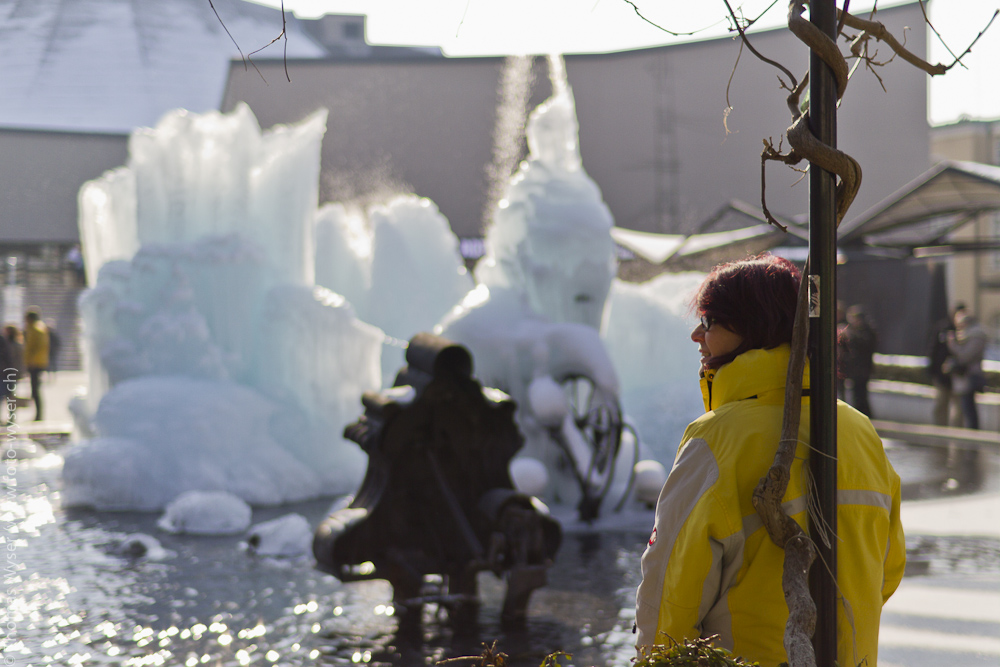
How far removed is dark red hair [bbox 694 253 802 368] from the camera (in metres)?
2.03

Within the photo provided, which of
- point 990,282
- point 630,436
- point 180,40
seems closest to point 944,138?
point 990,282

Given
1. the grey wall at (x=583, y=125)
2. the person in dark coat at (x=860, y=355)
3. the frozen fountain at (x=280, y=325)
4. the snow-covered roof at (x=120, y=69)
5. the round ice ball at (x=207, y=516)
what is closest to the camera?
the round ice ball at (x=207, y=516)

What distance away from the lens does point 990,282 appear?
41.9 m

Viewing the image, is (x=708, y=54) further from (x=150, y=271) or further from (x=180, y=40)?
(x=150, y=271)

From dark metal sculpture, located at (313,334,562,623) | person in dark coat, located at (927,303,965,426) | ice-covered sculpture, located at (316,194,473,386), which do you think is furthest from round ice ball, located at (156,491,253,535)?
person in dark coat, located at (927,303,965,426)

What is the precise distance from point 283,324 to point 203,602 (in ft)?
19.4

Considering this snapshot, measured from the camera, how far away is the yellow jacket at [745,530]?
190 cm

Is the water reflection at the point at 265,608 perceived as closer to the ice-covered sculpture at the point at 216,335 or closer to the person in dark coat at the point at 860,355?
the ice-covered sculpture at the point at 216,335

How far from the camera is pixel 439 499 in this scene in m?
5.46

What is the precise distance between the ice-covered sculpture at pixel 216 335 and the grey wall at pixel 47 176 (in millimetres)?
20196

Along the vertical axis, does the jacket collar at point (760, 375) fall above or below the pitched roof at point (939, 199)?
below

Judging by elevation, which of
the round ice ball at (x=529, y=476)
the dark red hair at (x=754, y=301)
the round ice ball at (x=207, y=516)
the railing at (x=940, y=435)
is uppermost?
the dark red hair at (x=754, y=301)

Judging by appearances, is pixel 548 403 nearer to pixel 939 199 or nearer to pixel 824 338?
pixel 824 338

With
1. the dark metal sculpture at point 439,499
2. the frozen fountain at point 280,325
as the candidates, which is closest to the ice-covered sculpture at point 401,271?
the frozen fountain at point 280,325
